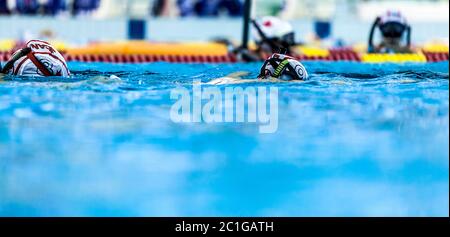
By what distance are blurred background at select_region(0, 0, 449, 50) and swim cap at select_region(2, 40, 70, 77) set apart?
5.05m

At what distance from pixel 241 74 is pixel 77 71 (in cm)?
121

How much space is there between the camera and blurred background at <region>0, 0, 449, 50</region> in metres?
12.2

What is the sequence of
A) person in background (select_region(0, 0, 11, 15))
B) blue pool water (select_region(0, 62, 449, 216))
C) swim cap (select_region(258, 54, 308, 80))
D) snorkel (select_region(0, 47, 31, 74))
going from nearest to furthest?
1. blue pool water (select_region(0, 62, 449, 216))
2. swim cap (select_region(258, 54, 308, 80))
3. snorkel (select_region(0, 47, 31, 74))
4. person in background (select_region(0, 0, 11, 15))

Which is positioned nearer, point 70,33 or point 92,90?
point 92,90

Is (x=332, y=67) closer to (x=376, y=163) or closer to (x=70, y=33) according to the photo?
(x=376, y=163)

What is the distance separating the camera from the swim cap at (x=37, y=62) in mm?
6477

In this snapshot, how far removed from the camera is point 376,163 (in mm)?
4523

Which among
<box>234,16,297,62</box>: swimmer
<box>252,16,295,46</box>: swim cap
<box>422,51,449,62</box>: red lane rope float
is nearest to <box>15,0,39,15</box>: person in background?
<box>234,16,297,62</box>: swimmer

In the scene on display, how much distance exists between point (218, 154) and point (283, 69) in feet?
5.98

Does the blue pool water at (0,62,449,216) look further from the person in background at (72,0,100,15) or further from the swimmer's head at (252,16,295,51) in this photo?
the person in background at (72,0,100,15)

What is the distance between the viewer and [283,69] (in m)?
6.41

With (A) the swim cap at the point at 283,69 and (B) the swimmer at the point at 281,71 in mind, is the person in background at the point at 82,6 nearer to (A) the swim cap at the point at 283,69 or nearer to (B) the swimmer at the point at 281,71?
(B) the swimmer at the point at 281,71
